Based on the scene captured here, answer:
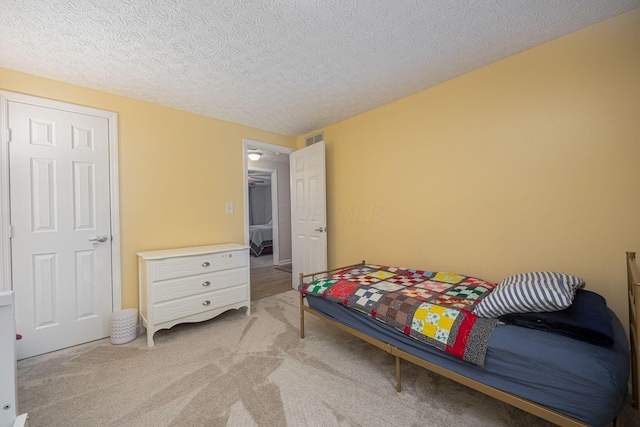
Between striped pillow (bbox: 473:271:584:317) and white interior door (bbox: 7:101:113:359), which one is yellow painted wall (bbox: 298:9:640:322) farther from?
white interior door (bbox: 7:101:113:359)

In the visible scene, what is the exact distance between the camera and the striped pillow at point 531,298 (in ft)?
4.26

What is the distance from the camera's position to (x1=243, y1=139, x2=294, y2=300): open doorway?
372 centimetres

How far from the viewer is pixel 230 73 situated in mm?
2201

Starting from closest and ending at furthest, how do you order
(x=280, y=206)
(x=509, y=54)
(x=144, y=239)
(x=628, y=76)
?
1. (x=628, y=76)
2. (x=509, y=54)
3. (x=144, y=239)
4. (x=280, y=206)

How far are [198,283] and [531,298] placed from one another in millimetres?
2659

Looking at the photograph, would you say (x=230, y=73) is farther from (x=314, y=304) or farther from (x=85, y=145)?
(x=314, y=304)

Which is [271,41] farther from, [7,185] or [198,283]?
[7,185]

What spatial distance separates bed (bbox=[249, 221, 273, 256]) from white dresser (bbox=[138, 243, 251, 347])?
420 centimetres

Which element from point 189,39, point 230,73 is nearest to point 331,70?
point 230,73

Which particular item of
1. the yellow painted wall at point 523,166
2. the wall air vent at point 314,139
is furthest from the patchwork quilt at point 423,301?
the wall air vent at point 314,139

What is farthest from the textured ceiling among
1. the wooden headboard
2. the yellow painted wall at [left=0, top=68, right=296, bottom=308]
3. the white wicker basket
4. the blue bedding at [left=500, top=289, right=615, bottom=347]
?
the white wicker basket

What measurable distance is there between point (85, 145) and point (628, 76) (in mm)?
4279

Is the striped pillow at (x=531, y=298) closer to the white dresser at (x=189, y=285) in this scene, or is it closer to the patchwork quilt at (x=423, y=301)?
the patchwork quilt at (x=423, y=301)

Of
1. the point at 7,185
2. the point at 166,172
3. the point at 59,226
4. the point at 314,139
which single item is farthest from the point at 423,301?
the point at 7,185
